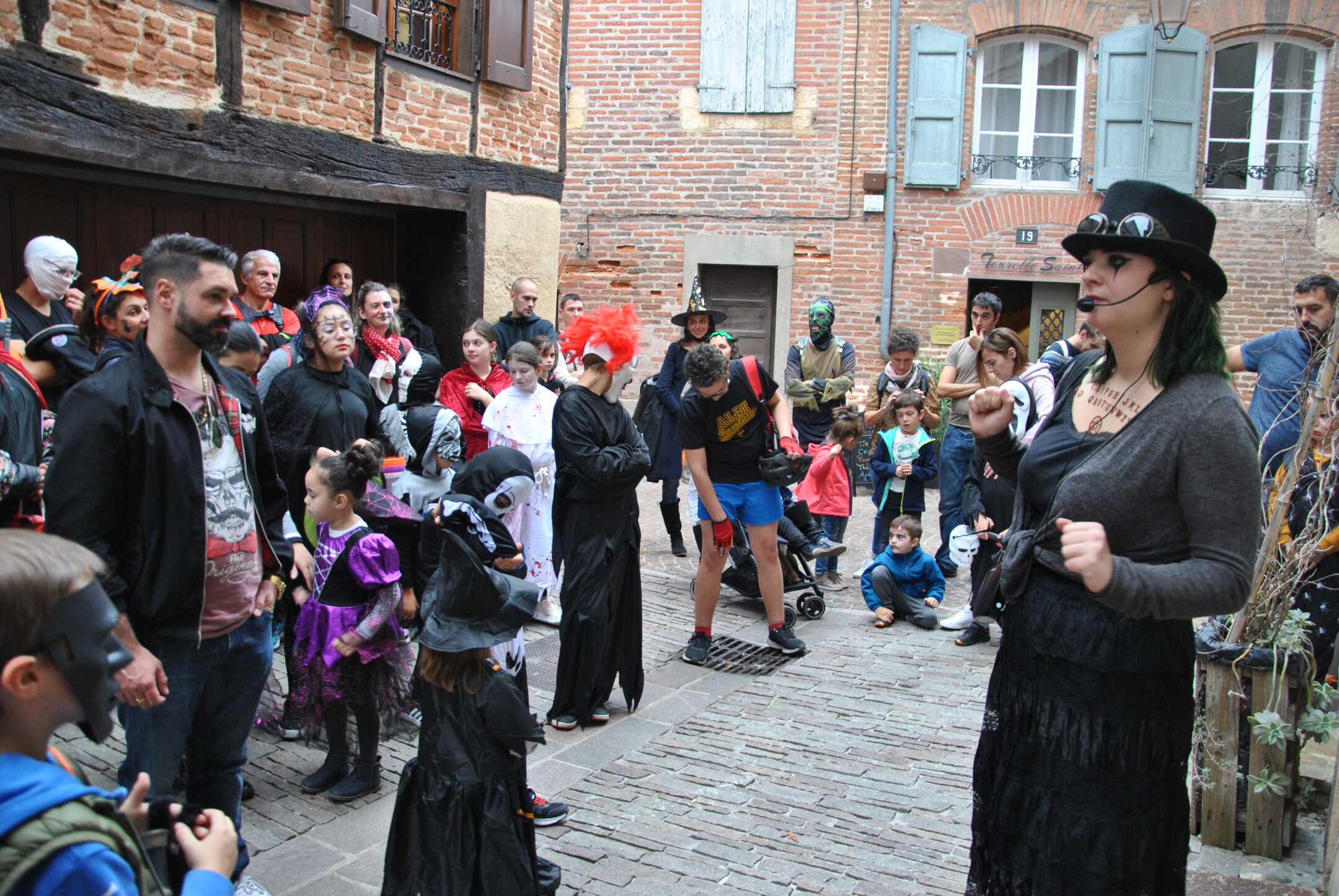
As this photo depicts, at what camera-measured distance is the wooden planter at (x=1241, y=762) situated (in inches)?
144

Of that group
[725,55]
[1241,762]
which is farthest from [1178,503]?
[725,55]

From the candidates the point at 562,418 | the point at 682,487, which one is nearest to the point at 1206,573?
the point at 562,418

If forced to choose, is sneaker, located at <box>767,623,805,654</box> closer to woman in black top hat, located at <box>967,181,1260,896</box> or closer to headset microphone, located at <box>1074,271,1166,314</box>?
woman in black top hat, located at <box>967,181,1260,896</box>

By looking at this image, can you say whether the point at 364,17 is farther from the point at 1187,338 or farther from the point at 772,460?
the point at 1187,338

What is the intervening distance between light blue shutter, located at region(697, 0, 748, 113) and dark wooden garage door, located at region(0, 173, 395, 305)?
18.9 feet

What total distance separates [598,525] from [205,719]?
2.21 metres

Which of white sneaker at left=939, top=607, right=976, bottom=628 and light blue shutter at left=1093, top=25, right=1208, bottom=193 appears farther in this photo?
light blue shutter at left=1093, top=25, right=1208, bottom=193

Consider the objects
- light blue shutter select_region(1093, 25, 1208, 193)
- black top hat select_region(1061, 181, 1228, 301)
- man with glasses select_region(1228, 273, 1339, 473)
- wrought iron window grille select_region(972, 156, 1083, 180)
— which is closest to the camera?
black top hat select_region(1061, 181, 1228, 301)

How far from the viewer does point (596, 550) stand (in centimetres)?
501

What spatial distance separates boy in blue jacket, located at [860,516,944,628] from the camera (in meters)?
6.87

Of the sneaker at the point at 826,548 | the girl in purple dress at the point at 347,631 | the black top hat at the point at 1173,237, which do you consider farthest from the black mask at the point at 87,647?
the sneaker at the point at 826,548

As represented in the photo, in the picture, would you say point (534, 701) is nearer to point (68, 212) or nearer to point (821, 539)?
point (821, 539)

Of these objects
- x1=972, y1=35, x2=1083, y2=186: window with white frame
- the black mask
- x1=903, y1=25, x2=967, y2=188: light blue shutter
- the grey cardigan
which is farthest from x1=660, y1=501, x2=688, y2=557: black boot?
x1=972, y1=35, x2=1083, y2=186: window with white frame

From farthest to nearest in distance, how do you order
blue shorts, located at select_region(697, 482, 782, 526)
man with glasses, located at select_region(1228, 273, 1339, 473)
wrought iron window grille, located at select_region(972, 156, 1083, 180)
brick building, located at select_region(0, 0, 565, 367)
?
1. wrought iron window grille, located at select_region(972, 156, 1083, 180)
2. brick building, located at select_region(0, 0, 565, 367)
3. blue shorts, located at select_region(697, 482, 782, 526)
4. man with glasses, located at select_region(1228, 273, 1339, 473)
